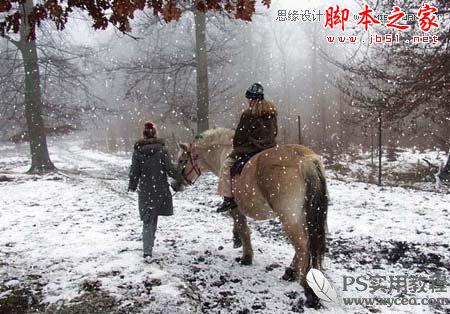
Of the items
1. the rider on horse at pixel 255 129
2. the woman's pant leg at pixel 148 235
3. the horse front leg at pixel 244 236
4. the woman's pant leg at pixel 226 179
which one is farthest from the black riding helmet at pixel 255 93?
the woman's pant leg at pixel 148 235

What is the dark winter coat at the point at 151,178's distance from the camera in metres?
5.50

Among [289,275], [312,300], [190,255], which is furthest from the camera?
[190,255]

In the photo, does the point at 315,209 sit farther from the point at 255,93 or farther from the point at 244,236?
the point at 255,93

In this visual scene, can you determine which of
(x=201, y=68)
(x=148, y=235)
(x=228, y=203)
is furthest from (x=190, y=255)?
(x=201, y=68)

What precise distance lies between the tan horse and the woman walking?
1.18 m

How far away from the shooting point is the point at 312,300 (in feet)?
14.0

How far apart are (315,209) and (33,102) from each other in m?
12.7

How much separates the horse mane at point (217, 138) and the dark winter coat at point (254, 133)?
0.66m

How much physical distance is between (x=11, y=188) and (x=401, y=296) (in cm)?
1108

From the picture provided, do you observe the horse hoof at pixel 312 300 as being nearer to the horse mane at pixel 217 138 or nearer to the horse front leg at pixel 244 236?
the horse front leg at pixel 244 236

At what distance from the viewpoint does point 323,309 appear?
4207mm

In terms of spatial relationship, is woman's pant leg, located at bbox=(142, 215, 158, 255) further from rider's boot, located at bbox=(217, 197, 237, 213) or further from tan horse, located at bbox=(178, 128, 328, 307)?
tan horse, located at bbox=(178, 128, 328, 307)

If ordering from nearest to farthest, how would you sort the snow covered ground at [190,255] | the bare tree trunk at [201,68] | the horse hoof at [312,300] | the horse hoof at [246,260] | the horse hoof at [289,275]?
the horse hoof at [312,300]
the snow covered ground at [190,255]
the horse hoof at [289,275]
the horse hoof at [246,260]
the bare tree trunk at [201,68]

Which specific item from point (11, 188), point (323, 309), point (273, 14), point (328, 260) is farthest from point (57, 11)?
point (273, 14)
